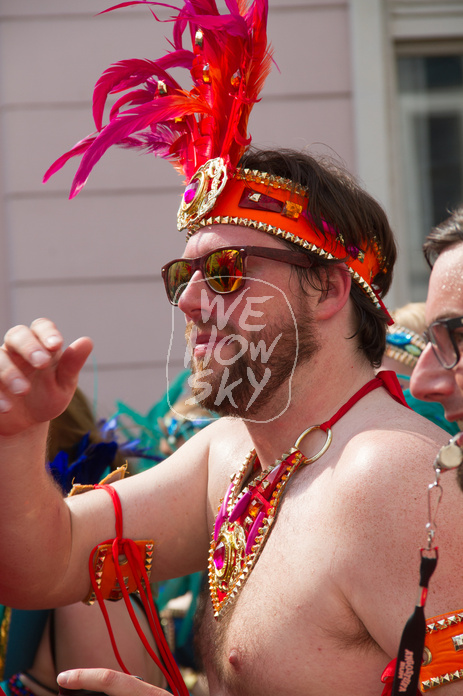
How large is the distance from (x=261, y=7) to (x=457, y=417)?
1.21m

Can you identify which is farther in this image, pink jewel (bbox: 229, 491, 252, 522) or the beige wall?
the beige wall

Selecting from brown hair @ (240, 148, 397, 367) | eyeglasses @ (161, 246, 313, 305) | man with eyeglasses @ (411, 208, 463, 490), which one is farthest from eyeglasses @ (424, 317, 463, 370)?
eyeglasses @ (161, 246, 313, 305)

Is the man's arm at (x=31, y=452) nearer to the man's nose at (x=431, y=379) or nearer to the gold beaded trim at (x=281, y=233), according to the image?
the gold beaded trim at (x=281, y=233)

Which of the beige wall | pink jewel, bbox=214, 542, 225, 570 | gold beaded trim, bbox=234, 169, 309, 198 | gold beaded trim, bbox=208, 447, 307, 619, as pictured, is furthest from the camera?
the beige wall

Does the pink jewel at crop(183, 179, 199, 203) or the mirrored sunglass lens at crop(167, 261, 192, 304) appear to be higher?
the pink jewel at crop(183, 179, 199, 203)

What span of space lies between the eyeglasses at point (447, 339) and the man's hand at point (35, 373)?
102 cm

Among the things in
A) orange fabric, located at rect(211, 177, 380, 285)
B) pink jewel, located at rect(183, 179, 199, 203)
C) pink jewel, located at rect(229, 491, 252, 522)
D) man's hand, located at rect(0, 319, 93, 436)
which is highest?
pink jewel, located at rect(183, 179, 199, 203)

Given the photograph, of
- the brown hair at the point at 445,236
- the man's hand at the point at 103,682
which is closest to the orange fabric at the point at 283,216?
the brown hair at the point at 445,236

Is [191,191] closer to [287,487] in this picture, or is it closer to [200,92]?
[200,92]

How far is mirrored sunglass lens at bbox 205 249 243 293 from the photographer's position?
6.70 ft

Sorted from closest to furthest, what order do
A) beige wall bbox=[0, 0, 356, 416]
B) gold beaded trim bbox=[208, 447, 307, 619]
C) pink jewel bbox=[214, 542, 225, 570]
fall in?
gold beaded trim bbox=[208, 447, 307, 619] < pink jewel bbox=[214, 542, 225, 570] < beige wall bbox=[0, 0, 356, 416]

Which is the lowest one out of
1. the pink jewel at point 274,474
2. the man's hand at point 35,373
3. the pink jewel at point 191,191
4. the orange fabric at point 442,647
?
the orange fabric at point 442,647

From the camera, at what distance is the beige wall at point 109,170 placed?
4.81 m

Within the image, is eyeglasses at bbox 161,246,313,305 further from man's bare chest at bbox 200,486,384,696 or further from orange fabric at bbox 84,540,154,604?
orange fabric at bbox 84,540,154,604
